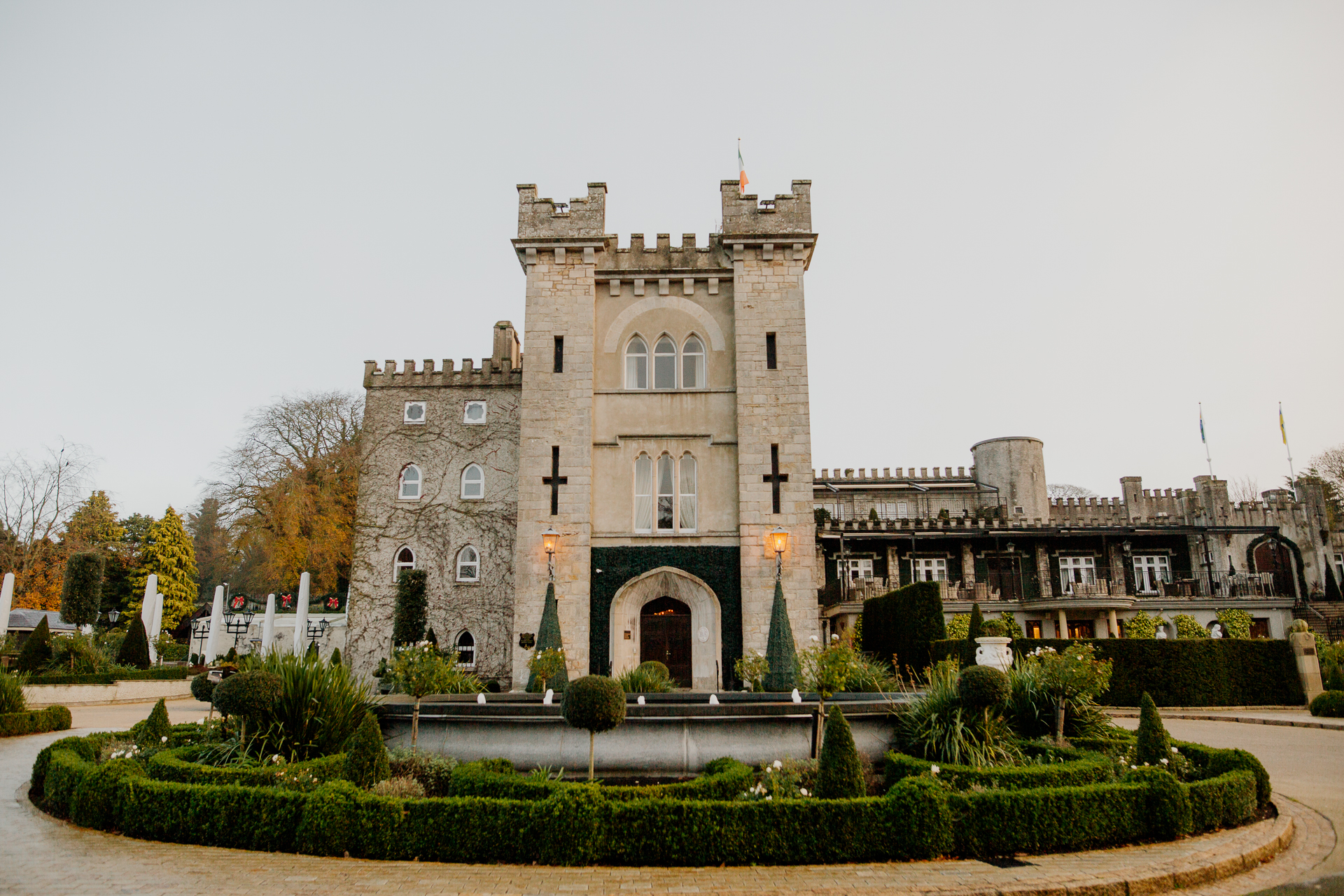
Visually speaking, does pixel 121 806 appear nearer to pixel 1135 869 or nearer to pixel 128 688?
pixel 1135 869

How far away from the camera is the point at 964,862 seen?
6672 millimetres

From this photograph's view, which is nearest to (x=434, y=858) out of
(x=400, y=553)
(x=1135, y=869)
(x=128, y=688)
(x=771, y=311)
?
(x=1135, y=869)

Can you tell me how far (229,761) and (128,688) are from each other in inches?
736

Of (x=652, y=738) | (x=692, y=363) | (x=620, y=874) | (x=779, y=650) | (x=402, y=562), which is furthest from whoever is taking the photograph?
(x=402, y=562)

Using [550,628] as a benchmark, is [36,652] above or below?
below

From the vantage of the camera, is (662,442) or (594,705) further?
(662,442)

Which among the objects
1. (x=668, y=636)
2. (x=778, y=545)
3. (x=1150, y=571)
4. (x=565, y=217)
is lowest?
(x=668, y=636)

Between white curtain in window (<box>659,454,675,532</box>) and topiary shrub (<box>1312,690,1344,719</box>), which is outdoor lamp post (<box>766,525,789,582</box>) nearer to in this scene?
white curtain in window (<box>659,454,675,532</box>)

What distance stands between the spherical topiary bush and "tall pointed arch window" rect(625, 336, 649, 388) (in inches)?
580

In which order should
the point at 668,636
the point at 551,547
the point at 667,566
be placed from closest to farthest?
the point at 551,547
the point at 667,566
the point at 668,636

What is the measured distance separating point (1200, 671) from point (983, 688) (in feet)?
50.8

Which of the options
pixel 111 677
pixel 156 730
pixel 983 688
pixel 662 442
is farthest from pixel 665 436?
pixel 111 677

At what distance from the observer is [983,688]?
8.66 m

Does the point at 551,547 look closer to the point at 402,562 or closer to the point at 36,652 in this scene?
the point at 402,562
